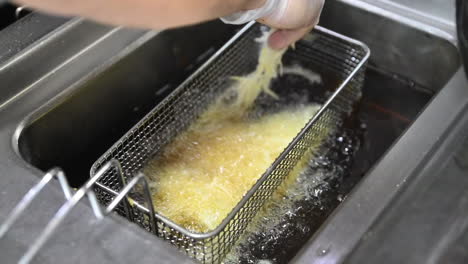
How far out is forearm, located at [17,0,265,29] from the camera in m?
0.44

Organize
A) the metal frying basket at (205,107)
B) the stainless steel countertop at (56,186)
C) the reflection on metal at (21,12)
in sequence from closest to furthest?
the stainless steel countertop at (56,186)
the metal frying basket at (205,107)
the reflection on metal at (21,12)

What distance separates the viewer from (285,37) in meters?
0.87

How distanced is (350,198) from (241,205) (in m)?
0.14

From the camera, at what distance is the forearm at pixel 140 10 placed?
0.44 meters

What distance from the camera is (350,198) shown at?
0.66m

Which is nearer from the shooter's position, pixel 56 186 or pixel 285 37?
pixel 56 186

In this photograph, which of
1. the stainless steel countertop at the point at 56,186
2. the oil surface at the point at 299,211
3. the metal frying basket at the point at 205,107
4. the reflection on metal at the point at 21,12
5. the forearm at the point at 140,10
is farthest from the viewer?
the reflection on metal at the point at 21,12

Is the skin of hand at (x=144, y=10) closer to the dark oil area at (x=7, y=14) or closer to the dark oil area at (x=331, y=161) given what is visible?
the dark oil area at (x=331, y=161)

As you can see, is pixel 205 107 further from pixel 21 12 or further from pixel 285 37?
pixel 21 12

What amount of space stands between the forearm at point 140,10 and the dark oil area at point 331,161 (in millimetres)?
416

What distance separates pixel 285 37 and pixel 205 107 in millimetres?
249

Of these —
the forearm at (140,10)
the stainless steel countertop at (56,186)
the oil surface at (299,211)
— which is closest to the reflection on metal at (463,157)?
the stainless steel countertop at (56,186)

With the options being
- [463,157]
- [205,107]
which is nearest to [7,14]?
[205,107]

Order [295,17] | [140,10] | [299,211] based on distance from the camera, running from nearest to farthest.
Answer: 1. [140,10]
2. [295,17]
3. [299,211]
